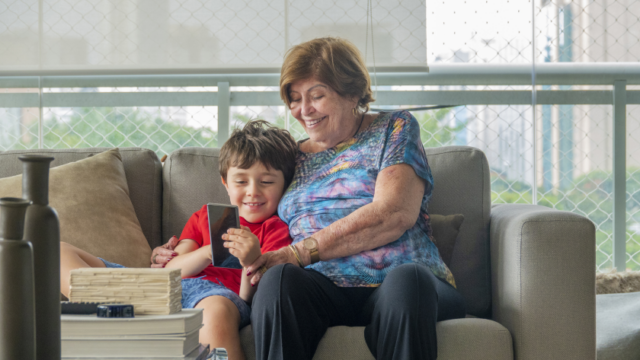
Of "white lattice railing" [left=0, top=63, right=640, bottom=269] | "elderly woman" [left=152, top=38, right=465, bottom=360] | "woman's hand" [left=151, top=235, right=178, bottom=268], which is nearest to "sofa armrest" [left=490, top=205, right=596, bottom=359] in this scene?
"elderly woman" [left=152, top=38, right=465, bottom=360]

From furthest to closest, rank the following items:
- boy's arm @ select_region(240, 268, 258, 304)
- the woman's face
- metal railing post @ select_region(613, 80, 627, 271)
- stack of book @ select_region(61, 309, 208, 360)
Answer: metal railing post @ select_region(613, 80, 627, 271) < the woman's face < boy's arm @ select_region(240, 268, 258, 304) < stack of book @ select_region(61, 309, 208, 360)

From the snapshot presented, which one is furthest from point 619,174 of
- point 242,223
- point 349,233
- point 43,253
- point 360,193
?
point 43,253

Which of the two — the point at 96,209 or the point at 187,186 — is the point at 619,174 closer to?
the point at 187,186

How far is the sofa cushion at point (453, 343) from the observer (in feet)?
3.85

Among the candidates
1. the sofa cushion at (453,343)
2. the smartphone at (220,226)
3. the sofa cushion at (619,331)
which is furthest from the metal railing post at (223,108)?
the sofa cushion at (619,331)

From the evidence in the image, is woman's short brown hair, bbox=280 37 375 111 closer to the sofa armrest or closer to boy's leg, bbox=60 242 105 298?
the sofa armrest

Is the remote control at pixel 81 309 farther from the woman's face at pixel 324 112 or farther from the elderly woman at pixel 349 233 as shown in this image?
the woman's face at pixel 324 112

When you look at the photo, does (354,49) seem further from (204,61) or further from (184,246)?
(204,61)

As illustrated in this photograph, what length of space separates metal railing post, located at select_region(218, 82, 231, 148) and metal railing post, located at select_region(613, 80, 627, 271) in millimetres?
1850

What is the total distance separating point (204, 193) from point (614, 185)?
6.33ft

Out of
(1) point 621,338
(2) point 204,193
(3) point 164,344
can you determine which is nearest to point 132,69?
(2) point 204,193

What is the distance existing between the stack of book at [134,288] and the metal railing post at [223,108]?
180 centimetres

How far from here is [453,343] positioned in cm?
117

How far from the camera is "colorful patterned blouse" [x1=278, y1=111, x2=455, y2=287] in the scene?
4.37 feet
